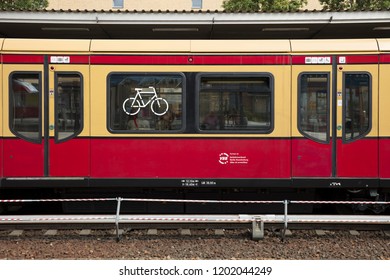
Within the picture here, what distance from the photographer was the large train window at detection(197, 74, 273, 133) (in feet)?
24.3

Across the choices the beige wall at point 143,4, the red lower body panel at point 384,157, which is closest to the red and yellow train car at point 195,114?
the red lower body panel at point 384,157

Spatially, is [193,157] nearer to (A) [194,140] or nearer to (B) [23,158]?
(A) [194,140]

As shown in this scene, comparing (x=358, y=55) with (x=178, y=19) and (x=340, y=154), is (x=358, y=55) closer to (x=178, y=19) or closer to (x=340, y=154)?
(x=340, y=154)

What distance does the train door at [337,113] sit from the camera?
7.37 metres

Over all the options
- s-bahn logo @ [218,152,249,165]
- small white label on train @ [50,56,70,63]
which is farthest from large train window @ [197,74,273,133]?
small white label on train @ [50,56,70,63]

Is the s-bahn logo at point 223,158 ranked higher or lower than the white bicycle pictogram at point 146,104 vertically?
lower

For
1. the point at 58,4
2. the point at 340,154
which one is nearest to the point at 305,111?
the point at 340,154

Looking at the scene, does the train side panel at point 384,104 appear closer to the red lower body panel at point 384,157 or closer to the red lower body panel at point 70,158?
the red lower body panel at point 384,157

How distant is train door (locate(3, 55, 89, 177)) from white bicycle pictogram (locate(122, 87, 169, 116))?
0.67 metres

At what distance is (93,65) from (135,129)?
119cm

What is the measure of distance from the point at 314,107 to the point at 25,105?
4.52 meters

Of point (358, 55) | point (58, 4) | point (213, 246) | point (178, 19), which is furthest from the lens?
point (58, 4)

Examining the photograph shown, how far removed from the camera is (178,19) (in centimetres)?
860

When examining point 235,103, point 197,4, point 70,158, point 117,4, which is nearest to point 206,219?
point 235,103
